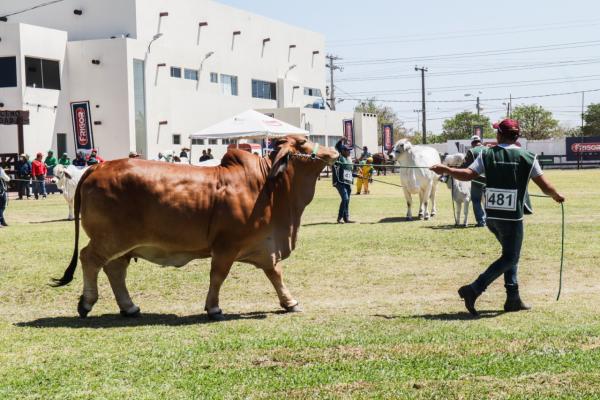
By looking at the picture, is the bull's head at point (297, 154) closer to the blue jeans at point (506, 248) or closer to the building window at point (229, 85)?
the blue jeans at point (506, 248)

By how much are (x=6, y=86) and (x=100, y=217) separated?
136 feet

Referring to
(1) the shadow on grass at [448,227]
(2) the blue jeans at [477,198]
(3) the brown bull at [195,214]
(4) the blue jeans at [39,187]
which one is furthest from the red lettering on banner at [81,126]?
(3) the brown bull at [195,214]

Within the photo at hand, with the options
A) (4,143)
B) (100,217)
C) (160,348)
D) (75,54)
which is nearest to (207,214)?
(100,217)

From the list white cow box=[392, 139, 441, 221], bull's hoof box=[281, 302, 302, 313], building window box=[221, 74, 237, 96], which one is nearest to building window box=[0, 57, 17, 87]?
building window box=[221, 74, 237, 96]

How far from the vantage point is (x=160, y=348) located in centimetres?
730

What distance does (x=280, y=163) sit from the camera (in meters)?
9.20

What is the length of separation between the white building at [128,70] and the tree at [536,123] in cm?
6554

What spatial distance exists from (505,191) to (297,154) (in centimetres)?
226

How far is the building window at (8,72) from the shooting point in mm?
47097

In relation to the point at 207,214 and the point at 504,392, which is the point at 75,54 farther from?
the point at 504,392

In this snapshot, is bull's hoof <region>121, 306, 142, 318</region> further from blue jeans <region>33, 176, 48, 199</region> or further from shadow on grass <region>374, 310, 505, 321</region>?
blue jeans <region>33, 176, 48, 199</region>

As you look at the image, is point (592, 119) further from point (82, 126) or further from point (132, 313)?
point (132, 313)

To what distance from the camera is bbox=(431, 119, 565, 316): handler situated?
8.70m

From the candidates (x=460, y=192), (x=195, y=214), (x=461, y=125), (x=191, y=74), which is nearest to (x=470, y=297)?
(x=195, y=214)
